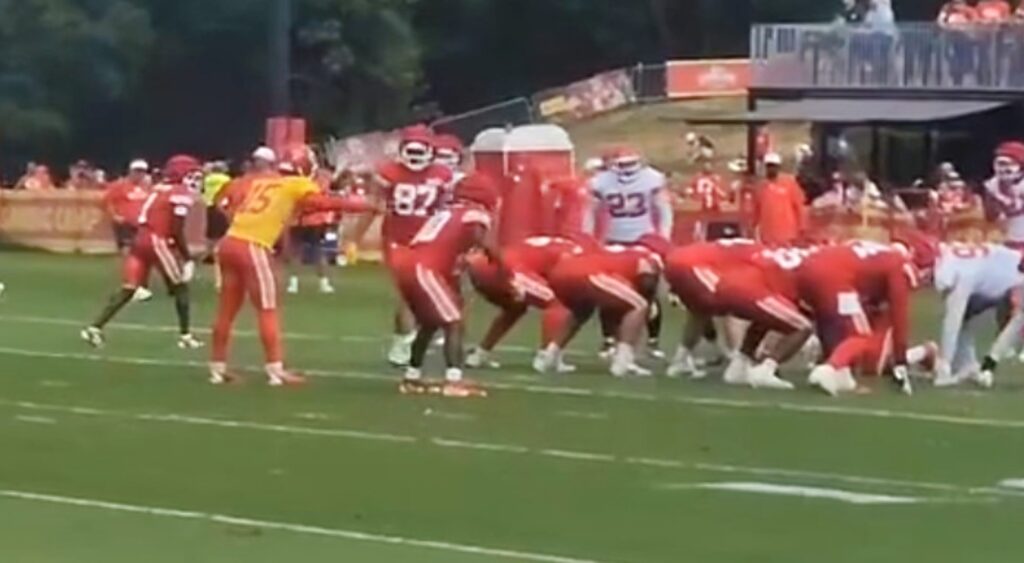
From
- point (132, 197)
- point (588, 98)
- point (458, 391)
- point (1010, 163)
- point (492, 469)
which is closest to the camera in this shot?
point (492, 469)

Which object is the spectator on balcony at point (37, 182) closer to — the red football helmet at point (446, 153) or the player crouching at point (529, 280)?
the player crouching at point (529, 280)

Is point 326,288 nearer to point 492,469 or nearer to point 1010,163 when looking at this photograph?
point 1010,163

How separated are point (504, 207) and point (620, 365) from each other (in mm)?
2036

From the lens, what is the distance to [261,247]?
22984 millimetres

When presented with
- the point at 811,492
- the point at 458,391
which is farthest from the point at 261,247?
the point at 811,492

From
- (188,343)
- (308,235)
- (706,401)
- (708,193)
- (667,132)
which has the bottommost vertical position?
(667,132)

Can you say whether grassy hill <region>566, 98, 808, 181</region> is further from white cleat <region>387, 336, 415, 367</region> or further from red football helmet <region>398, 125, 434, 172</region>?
red football helmet <region>398, 125, 434, 172</region>

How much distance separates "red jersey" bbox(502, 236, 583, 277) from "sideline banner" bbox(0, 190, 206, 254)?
29.0m

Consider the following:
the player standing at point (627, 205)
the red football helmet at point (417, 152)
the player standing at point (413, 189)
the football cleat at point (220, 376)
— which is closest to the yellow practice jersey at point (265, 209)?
the player standing at point (413, 189)

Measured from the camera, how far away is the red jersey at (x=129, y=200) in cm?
3242

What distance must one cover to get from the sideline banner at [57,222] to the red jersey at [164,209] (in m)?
24.8

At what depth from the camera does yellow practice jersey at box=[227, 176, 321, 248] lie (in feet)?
75.4

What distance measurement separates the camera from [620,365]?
81.6 feet

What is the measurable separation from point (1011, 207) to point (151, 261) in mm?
8599
